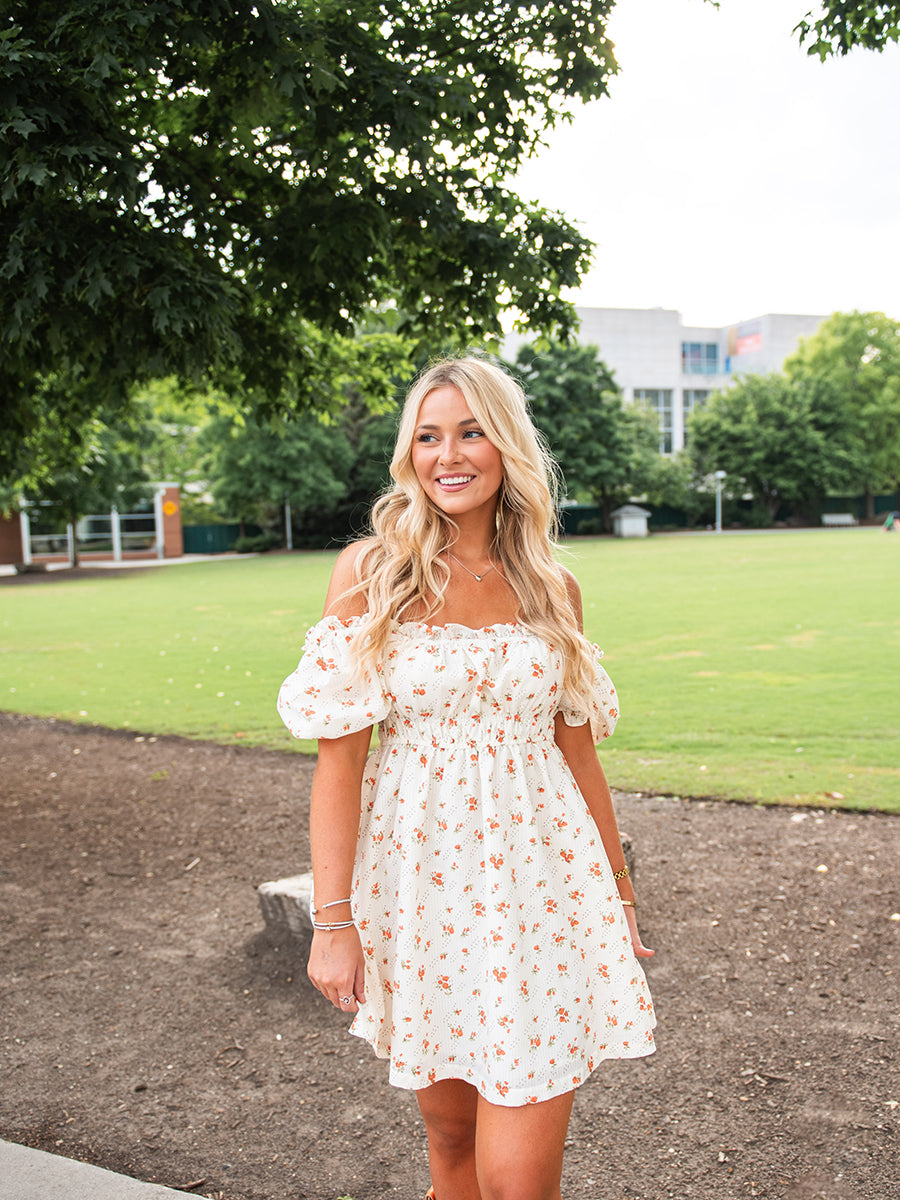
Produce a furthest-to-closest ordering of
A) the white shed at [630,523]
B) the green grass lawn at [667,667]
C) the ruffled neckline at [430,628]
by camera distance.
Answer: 1. the white shed at [630,523]
2. the green grass lawn at [667,667]
3. the ruffled neckline at [430,628]

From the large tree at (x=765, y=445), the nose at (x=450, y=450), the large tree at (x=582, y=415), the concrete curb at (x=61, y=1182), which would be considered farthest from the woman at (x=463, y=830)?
the large tree at (x=765, y=445)

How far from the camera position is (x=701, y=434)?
6212 cm

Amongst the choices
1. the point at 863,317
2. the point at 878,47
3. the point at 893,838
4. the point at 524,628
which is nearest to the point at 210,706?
the point at 893,838

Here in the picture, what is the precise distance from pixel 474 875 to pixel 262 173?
15.5ft

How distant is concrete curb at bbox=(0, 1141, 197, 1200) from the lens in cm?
276

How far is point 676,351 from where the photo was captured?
8594 cm

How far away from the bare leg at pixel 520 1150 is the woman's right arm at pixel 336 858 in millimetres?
383

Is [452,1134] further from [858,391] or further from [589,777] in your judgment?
[858,391]

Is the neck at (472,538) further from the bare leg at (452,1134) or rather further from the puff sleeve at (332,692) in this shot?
the bare leg at (452,1134)

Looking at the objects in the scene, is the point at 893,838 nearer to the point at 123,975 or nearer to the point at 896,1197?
the point at 896,1197

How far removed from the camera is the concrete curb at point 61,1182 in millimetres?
2760

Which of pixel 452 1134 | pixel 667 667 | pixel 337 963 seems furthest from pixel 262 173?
pixel 667 667

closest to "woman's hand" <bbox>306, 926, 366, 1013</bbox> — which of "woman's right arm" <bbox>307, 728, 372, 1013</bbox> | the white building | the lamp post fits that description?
"woman's right arm" <bbox>307, 728, 372, 1013</bbox>

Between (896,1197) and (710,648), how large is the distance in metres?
11.4
